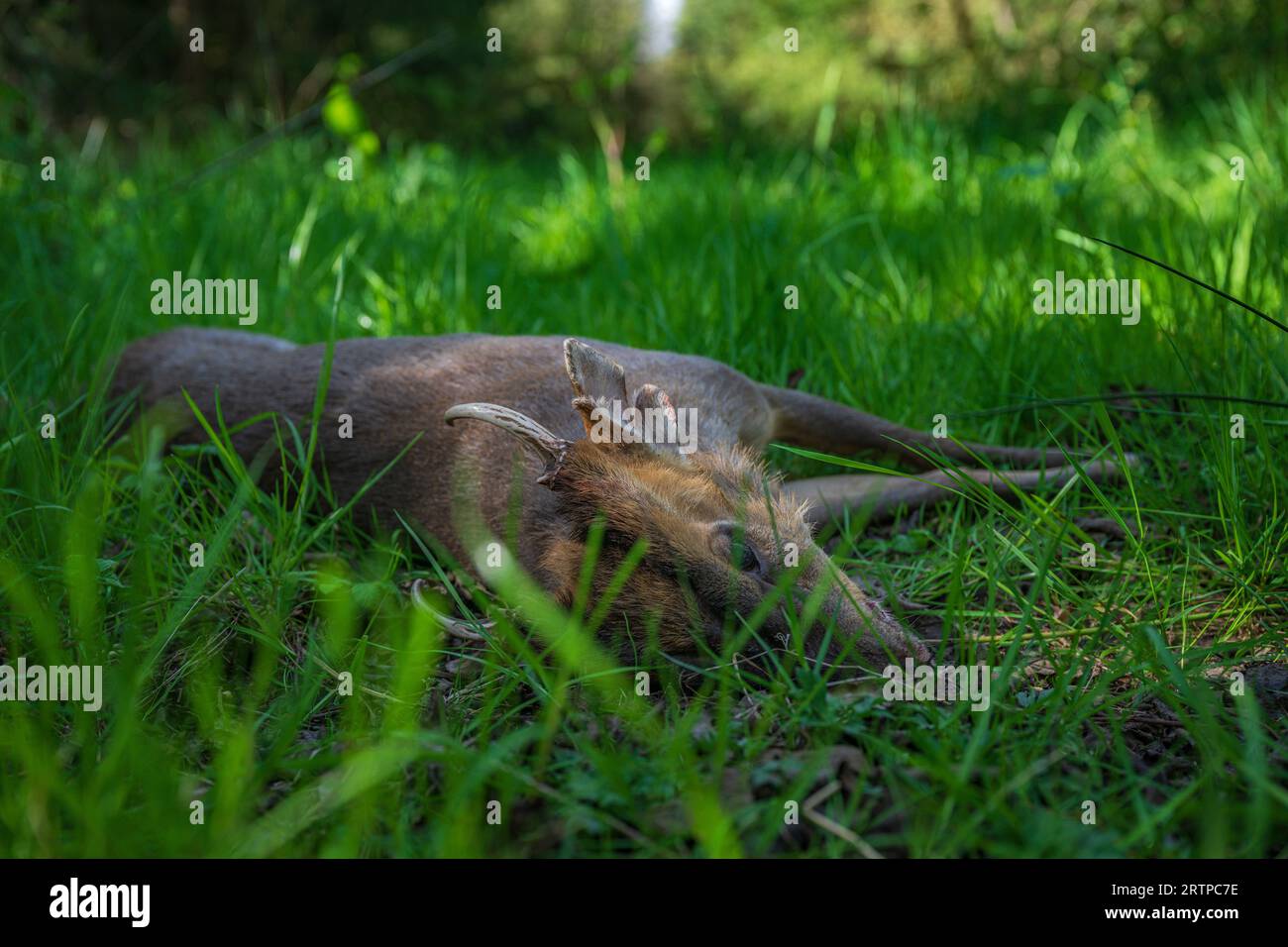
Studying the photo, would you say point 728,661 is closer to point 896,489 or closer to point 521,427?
point 521,427

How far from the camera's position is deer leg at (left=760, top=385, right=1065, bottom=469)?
4184 millimetres

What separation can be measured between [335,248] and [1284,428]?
565cm

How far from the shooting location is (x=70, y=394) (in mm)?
4316

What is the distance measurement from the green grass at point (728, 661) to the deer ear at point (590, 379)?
Answer: 1.95 ft

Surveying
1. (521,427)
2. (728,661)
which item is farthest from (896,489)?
(521,427)

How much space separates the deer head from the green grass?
14 cm

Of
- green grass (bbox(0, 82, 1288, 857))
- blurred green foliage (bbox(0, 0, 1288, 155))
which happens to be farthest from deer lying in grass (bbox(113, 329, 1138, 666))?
blurred green foliage (bbox(0, 0, 1288, 155))

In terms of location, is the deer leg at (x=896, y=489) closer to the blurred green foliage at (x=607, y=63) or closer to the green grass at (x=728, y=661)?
the green grass at (x=728, y=661)

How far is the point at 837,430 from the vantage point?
433 centimetres

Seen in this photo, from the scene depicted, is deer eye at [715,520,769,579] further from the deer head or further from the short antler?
the short antler

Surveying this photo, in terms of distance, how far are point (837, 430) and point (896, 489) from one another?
1.46 feet

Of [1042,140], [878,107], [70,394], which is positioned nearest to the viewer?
[70,394]
